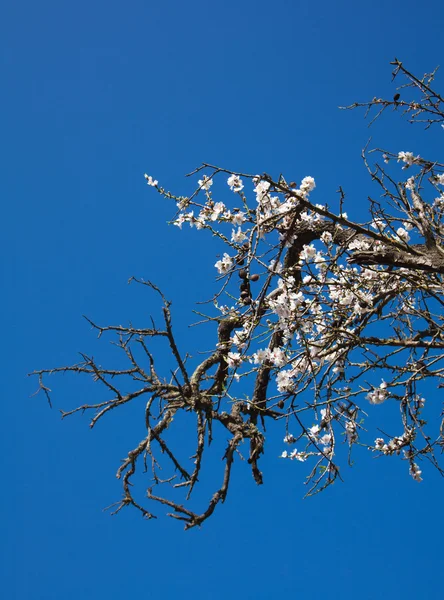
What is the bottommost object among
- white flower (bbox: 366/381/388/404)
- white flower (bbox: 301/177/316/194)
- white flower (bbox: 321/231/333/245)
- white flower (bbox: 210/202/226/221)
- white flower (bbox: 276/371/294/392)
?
white flower (bbox: 366/381/388/404)

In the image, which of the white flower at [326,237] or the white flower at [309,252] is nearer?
the white flower at [326,237]

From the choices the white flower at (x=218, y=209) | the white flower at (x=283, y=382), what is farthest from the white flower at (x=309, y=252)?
the white flower at (x=283, y=382)

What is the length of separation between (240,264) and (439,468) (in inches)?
75.0

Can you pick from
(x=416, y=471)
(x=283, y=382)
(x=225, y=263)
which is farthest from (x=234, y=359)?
(x=416, y=471)

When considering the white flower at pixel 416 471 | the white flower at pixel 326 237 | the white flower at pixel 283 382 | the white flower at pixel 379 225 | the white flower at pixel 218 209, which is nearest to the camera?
the white flower at pixel 379 225

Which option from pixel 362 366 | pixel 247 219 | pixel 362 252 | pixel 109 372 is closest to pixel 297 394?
pixel 362 366

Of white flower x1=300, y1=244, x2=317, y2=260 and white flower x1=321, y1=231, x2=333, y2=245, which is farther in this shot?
white flower x1=300, y1=244, x2=317, y2=260

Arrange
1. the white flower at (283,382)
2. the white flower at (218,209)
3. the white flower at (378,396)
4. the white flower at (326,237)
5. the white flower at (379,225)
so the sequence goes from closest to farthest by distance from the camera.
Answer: the white flower at (379,225)
the white flower at (283,382)
the white flower at (378,396)
the white flower at (326,237)
the white flower at (218,209)

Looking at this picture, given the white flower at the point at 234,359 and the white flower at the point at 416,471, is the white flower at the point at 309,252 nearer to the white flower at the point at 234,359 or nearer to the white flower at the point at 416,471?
the white flower at the point at 234,359

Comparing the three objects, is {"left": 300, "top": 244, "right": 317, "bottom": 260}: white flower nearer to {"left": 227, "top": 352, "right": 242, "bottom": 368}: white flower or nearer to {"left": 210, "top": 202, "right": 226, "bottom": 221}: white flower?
{"left": 210, "top": 202, "right": 226, "bottom": 221}: white flower

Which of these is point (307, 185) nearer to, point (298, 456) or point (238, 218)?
point (238, 218)

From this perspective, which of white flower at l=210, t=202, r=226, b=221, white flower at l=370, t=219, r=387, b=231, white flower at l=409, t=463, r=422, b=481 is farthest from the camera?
white flower at l=409, t=463, r=422, b=481

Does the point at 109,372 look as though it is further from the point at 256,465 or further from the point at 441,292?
the point at 441,292

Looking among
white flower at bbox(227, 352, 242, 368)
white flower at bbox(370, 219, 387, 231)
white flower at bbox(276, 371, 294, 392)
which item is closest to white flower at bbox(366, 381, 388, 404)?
white flower at bbox(276, 371, 294, 392)
